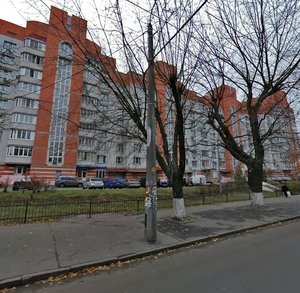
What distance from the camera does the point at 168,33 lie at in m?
9.46

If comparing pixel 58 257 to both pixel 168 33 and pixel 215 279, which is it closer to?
pixel 215 279

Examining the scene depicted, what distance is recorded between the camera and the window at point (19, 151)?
121 ft

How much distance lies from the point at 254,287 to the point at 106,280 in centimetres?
269

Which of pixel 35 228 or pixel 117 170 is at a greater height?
pixel 117 170

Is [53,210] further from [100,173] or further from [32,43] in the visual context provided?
[32,43]

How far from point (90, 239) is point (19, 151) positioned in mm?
36011

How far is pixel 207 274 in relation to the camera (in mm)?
4621

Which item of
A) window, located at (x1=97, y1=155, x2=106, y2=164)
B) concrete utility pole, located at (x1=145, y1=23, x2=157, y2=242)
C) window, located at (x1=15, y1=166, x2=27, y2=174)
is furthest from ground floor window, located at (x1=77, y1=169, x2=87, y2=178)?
concrete utility pole, located at (x1=145, y1=23, x2=157, y2=242)

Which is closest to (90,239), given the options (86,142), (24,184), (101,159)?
(24,184)

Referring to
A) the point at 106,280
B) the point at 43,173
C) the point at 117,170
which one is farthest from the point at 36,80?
the point at 106,280

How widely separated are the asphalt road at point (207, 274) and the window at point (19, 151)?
124 feet

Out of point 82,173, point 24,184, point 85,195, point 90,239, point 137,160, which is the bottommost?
point 90,239

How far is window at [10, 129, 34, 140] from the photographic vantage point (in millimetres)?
37469

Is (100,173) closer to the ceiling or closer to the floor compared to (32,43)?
closer to the floor
